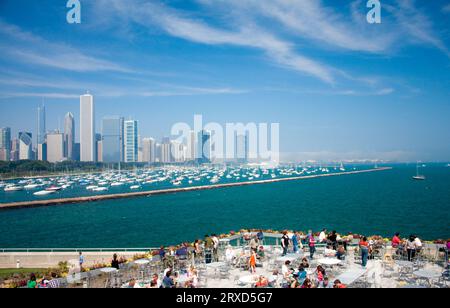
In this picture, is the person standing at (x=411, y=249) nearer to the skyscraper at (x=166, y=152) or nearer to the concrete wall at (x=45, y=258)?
the concrete wall at (x=45, y=258)

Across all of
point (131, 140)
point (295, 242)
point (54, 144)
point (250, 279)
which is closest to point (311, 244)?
point (295, 242)

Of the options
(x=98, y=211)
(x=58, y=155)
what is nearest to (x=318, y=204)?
(x=98, y=211)

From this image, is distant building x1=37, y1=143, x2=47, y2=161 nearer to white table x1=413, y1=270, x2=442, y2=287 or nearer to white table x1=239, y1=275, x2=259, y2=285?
white table x1=239, y1=275, x2=259, y2=285

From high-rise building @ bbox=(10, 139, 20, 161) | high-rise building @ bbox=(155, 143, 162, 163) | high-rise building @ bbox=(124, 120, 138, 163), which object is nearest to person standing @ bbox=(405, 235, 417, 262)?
high-rise building @ bbox=(10, 139, 20, 161)

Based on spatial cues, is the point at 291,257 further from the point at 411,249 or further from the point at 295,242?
the point at 411,249

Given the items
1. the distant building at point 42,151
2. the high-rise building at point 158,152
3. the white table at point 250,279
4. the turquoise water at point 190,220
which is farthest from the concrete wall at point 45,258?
the high-rise building at point 158,152
